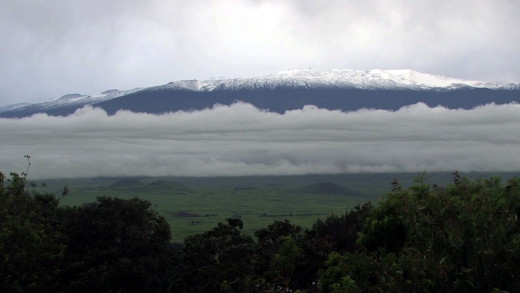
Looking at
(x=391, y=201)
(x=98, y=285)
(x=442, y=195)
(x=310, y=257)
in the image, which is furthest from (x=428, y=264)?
(x=98, y=285)

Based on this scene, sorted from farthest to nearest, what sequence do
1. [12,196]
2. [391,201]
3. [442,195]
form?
1. [12,196]
2. [391,201]
3. [442,195]

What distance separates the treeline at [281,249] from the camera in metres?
21.6

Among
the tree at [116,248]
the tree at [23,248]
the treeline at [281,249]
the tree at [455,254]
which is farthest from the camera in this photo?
the tree at [116,248]

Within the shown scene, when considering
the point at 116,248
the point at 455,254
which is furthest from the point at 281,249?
the point at 116,248

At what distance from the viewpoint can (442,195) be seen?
2780 centimetres

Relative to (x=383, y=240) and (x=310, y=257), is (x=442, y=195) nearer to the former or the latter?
(x=383, y=240)

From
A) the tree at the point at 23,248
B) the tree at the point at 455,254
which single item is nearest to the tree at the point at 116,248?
the tree at the point at 23,248

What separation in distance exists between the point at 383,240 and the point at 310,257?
6994mm

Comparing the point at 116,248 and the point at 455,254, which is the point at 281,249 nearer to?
the point at 455,254

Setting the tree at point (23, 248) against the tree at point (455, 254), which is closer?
the tree at point (455, 254)

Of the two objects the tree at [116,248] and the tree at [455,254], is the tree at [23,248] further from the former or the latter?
the tree at [455,254]

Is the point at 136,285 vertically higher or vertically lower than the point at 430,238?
lower

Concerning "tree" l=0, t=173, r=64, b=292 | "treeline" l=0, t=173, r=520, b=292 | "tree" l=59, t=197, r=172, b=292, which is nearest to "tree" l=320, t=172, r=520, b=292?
"treeline" l=0, t=173, r=520, b=292

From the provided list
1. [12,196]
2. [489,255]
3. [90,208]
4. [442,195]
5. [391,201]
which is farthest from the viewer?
[90,208]
